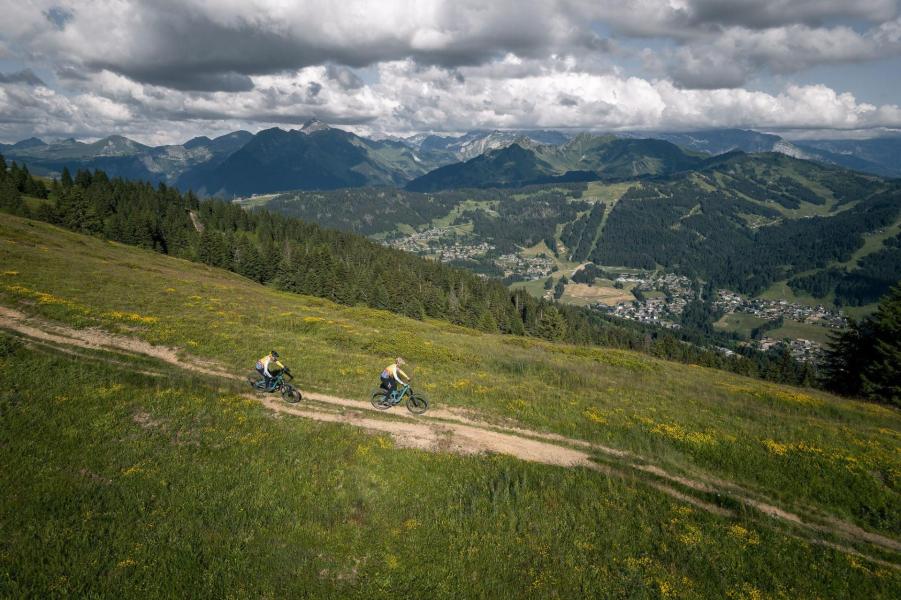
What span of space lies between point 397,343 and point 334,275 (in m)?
84.5

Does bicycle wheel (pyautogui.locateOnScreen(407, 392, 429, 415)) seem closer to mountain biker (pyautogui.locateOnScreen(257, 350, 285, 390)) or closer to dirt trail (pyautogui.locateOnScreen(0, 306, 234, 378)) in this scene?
mountain biker (pyautogui.locateOnScreen(257, 350, 285, 390))

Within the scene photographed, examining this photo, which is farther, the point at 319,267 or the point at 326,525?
the point at 319,267

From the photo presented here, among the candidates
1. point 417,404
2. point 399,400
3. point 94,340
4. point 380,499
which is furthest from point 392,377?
point 94,340

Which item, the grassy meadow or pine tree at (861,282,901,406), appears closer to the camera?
the grassy meadow

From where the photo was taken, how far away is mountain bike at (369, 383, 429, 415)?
25.8 meters

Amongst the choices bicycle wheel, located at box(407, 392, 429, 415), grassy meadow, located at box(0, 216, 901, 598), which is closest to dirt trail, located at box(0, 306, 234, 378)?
grassy meadow, located at box(0, 216, 901, 598)

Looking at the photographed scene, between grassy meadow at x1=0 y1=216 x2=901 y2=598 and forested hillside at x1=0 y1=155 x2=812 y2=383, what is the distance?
303 ft

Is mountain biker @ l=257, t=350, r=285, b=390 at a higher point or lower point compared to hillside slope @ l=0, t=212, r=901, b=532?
higher

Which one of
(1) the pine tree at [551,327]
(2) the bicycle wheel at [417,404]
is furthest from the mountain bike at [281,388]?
(1) the pine tree at [551,327]

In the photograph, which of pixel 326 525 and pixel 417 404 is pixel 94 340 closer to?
pixel 417 404

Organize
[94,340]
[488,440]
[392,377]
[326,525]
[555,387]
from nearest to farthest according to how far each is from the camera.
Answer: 1. [326,525]
2. [488,440]
3. [392,377]
4. [94,340]
5. [555,387]

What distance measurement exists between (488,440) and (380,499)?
7.87m

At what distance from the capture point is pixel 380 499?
16.5 metres

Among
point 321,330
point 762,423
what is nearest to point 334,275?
point 321,330
